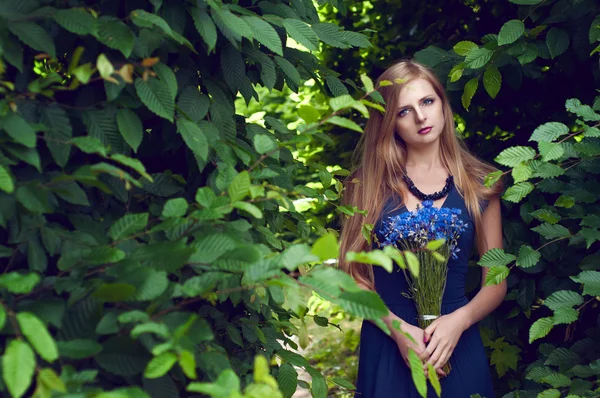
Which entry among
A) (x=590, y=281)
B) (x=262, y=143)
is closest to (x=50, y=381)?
(x=262, y=143)

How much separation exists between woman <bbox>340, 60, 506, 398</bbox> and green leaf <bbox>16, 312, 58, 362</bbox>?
1.56 metres

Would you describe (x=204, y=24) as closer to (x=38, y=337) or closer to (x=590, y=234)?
(x=38, y=337)

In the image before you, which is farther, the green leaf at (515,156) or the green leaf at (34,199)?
the green leaf at (515,156)

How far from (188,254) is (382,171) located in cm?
156

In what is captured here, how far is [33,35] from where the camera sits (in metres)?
1.35

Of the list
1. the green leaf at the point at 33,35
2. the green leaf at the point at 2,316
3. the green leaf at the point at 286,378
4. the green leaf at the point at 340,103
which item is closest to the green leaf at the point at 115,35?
the green leaf at the point at 33,35

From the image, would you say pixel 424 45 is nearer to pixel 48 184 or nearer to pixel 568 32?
pixel 568 32

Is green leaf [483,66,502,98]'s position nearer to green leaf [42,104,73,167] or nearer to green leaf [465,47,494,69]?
green leaf [465,47,494,69]

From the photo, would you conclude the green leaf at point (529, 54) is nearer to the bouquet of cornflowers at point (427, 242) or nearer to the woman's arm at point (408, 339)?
the bouquet of cornflowers at point (427, 242)

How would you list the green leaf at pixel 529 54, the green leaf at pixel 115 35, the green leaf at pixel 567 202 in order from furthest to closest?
the green leaf at pixel 529 54, the green leaf at pixel 567 202, the green leaf at pixel 115 35

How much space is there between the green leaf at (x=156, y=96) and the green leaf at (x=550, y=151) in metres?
1.10

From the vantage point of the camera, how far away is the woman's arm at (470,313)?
7.82ft

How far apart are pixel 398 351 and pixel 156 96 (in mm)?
1496

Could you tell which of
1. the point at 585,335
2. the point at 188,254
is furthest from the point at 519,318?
the point at 188,254
